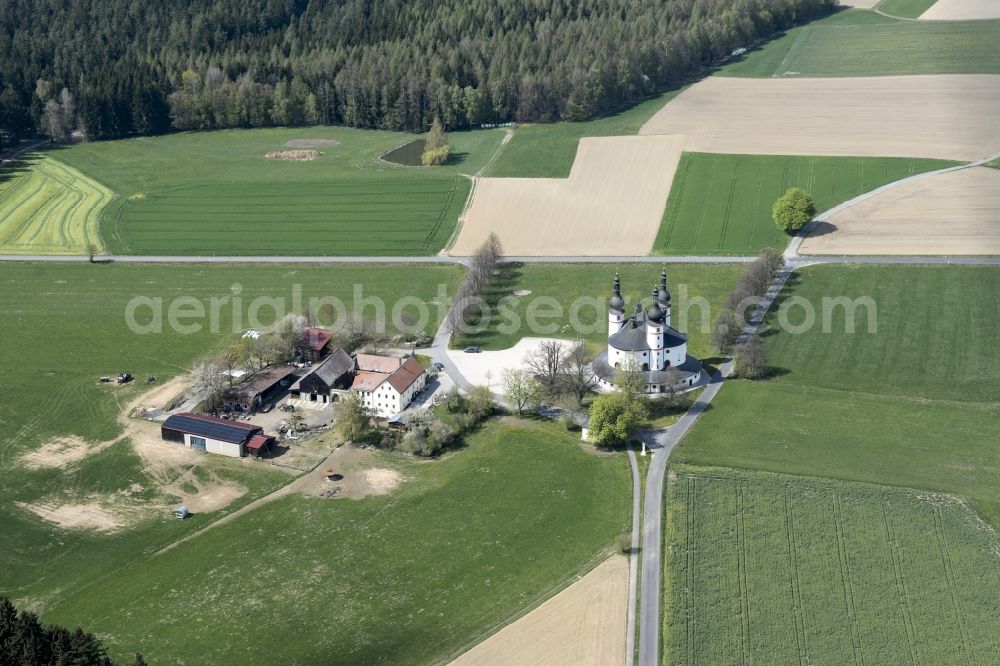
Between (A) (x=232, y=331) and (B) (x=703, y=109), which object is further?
(B) (x=703, y=109)

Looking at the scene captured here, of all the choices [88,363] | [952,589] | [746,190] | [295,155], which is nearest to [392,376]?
[88,363]

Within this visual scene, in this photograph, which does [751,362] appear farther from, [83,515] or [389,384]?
[83,515]

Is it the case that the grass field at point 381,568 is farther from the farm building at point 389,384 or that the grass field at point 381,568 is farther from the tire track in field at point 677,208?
the tire track in field at point 677,208

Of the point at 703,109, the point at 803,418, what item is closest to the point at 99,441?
the point at 803,418

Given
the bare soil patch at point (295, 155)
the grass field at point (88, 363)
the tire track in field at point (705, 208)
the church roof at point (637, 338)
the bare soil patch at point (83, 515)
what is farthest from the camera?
the bare soil patch at point (295, 155)

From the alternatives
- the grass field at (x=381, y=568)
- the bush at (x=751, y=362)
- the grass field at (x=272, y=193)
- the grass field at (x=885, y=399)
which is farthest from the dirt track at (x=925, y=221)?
the grass field at (x=381, y=568)

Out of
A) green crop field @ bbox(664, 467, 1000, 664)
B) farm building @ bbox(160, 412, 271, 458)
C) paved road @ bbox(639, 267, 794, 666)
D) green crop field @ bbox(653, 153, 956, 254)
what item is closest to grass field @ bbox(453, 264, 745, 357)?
paved road @ bbox(639, 267, 794, 666)

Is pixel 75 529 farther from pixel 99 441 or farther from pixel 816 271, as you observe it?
pixel 816 271
